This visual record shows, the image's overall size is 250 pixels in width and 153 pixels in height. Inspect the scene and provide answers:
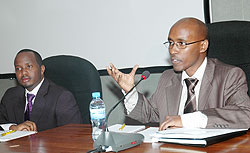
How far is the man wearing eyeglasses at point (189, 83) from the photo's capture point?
6.72ft

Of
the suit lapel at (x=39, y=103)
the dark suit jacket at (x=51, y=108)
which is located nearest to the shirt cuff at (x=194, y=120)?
the dark suit jacket at (x=51, y=108)

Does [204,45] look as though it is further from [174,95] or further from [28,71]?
[28,71]

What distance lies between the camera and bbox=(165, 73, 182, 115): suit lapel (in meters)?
2.23

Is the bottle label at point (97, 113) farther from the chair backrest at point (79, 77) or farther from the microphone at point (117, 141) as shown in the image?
the chair backrest at point (79, 77)

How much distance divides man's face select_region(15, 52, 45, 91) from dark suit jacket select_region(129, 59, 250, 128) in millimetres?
934

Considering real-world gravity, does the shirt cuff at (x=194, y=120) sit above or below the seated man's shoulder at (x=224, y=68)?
below

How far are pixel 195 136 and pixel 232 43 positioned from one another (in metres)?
0.87

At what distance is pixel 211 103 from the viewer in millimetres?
2092

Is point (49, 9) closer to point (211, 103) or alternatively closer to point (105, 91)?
point (105, 91)

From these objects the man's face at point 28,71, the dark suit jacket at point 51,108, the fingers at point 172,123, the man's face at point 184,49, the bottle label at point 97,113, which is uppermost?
the man's face at point 184,49

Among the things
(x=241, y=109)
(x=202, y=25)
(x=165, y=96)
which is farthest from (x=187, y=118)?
(x=202, y=25)

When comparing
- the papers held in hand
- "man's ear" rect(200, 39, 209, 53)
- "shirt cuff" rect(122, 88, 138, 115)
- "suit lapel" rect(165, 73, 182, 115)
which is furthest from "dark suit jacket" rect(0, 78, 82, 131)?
the papers held in hand

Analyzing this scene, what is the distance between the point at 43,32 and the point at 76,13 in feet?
1.39

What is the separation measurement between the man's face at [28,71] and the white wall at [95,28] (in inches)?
27.8
